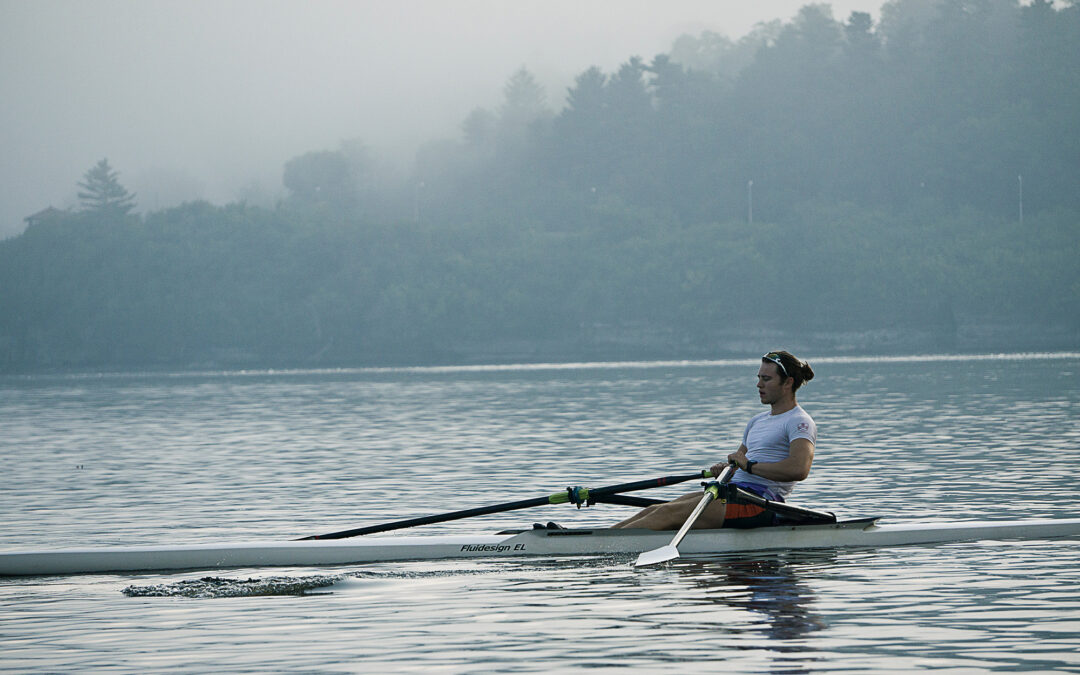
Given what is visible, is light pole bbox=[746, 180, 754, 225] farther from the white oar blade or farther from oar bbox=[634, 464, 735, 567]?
the white oar blade

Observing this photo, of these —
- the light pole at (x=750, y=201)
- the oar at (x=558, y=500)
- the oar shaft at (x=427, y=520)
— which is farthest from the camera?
the light pole at (x=750, y=201)

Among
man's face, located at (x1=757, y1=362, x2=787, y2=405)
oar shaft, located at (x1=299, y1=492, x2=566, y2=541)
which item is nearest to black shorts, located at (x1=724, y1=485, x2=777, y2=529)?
man's face, located at (x1=757, y1=362, x2=787, y2=405)

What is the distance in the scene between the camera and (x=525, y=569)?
12.8m

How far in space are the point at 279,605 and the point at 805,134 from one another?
17109 centimetres

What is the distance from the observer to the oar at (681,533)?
12328 millimetres

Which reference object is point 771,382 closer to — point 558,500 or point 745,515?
point 745,515

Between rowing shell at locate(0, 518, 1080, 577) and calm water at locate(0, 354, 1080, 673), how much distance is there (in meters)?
0.14

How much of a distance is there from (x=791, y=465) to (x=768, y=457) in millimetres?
243

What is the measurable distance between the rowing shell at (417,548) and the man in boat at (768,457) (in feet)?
0.46

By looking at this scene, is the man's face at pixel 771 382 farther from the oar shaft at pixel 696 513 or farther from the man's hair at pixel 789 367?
the oar shaft at pixel 696 513

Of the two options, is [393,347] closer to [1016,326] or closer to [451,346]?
[451,346]

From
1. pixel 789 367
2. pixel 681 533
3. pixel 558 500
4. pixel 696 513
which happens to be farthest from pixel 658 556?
pixel 789 367

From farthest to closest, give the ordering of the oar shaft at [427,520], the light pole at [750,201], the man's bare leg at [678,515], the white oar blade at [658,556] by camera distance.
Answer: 1. the light pole at [750,201]
2. the oar shaft at [427,520]
3. the man's bare leg at [678,515]
4. the white oar blade at [658,556]

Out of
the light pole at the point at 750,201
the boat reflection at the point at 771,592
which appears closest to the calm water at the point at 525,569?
the boat reflection at the point at 771,592
